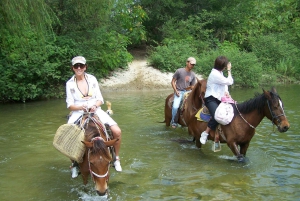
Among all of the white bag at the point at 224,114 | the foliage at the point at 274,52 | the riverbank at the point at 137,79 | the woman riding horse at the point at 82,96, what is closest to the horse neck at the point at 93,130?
the woman riding horse at the point at 82,96

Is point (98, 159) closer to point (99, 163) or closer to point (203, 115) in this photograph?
point (99, 163)

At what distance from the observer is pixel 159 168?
294 inches

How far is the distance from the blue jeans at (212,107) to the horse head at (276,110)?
43.2 inches

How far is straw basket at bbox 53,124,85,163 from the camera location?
5559mm

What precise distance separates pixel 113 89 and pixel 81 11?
5.61m

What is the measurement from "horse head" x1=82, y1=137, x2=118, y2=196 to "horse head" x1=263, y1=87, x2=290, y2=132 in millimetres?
3522

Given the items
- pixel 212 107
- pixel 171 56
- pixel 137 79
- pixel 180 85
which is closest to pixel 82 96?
pixel 212 107

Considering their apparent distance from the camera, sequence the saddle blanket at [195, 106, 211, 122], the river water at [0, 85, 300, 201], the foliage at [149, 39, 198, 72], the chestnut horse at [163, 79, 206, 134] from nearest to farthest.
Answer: the river water at [0, 85, 300, 201], the saddle blanket at [195, 106, 211, 122], the chestnut horse at [163, 79, 206, 134], the foliage at [149, 39, 198, 72]

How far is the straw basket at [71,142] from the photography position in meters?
5.56

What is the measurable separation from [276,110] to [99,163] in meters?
3.72

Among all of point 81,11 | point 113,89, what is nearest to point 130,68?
point 113,89

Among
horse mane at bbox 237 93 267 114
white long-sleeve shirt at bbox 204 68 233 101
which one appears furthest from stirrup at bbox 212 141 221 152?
white long-sleeve shirt at bbox 204 68 233 101

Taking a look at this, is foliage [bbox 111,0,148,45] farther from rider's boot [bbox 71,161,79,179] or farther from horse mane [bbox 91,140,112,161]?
horse mane [bbox 91,140,112,161]

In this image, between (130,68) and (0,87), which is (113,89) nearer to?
(130,68)
